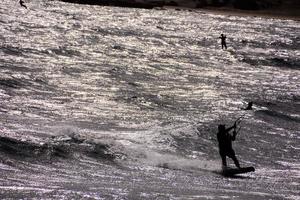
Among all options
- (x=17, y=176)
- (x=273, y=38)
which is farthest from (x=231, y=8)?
(x=17, y=176)

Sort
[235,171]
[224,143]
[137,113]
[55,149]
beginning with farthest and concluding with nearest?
[137,113]
[224,143]
[55,149]
[235,171]

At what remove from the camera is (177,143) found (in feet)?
79.7

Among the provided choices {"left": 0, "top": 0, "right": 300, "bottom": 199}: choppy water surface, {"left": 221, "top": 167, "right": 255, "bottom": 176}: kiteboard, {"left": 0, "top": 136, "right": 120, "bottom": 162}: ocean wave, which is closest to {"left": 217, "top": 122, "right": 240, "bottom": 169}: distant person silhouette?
{"left": 221, "top": 167, "right": 255, "bottom": 176}: kiteboard

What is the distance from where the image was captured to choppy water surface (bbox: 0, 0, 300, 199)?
56.9ft

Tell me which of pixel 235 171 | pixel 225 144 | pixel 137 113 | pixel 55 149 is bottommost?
pixel 137 113

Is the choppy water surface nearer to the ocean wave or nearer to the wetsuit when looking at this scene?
the ocean wave

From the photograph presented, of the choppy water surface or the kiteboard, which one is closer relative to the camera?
the choppy water surface

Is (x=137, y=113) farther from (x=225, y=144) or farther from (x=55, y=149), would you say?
(x=55, y=149)

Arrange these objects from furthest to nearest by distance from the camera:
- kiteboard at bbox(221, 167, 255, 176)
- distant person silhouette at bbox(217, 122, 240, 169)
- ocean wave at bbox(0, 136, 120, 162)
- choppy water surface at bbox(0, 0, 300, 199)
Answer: distant person silhouette at bbox(217, 122, 240, 169) < kiteboard at bbox(221, 167, 255, 176) < ocean wave at bbox(0, 136, 120, 162) < choppy water surface at bbox(0, 0, 300, 199)

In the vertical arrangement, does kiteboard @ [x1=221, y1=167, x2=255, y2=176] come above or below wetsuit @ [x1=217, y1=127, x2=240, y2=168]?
below

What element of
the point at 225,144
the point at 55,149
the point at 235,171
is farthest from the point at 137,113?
the point at 235,171

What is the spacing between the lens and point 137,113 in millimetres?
28531

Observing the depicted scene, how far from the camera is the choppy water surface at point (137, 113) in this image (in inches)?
682

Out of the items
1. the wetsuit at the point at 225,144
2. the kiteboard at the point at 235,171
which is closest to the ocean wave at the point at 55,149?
the wetsuit at the point at 225,144
